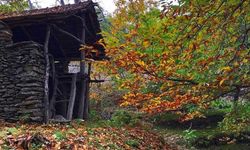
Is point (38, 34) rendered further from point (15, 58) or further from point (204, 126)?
point (204, 126)

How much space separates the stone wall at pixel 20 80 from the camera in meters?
10.1

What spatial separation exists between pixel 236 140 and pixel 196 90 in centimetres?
687

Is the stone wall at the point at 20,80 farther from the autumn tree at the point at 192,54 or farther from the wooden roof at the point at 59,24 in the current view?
the autumn tree at the point at 192,54

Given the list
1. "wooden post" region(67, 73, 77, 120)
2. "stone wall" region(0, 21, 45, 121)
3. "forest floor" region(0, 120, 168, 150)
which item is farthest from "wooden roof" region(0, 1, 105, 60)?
"forest floor" region(0, 120, 168, 150)

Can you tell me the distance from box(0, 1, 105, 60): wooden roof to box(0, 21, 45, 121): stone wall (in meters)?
0.80

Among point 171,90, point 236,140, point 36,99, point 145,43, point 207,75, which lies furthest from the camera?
point 236,140

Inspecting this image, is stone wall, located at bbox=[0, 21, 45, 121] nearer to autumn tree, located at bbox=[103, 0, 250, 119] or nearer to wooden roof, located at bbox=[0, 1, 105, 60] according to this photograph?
wooden roof, located at bbox=[0, 1, 105, 60]

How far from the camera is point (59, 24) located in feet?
43.0

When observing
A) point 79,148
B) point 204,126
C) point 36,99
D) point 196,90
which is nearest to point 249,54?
point 196,90

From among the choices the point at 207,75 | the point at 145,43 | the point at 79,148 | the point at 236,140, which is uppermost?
the point at 145,43

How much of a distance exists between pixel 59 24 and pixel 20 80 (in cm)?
356

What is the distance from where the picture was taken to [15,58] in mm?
10461

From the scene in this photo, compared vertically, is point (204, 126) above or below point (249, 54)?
below

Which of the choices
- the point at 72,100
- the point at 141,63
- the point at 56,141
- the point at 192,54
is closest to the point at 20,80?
the point at 72,100
